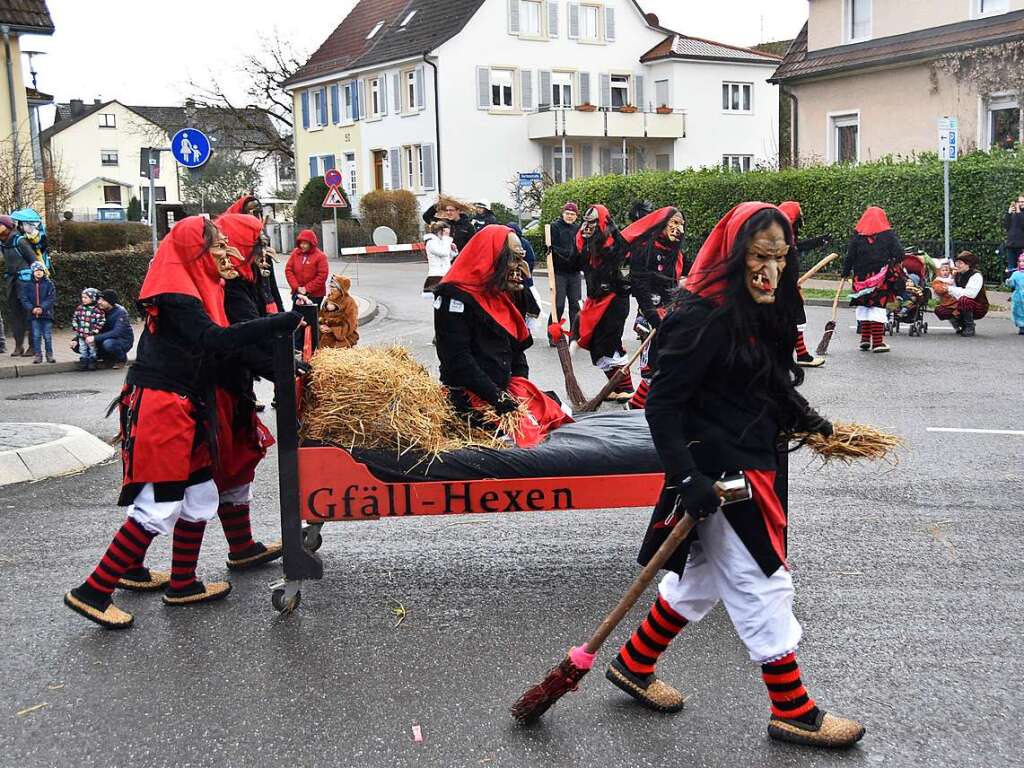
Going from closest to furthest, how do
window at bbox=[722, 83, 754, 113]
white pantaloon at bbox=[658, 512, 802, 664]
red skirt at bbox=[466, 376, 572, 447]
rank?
white pantaloon at bbox=[658, 512, 802, 664] < red skirt at bbox=[466, 376, 572, 447] < window at bbox=[722, 83, 754, 113]

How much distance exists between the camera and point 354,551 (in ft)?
21.0

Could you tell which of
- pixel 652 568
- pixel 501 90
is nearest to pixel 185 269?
pixel 652 568

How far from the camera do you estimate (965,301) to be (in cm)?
1605

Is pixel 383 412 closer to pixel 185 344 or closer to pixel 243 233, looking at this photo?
pixel 185 344

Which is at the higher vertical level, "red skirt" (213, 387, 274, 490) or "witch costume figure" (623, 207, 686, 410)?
"witch costume figure" (623, 207, 686, 410)

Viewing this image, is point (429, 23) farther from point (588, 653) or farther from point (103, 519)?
point (588, 653)

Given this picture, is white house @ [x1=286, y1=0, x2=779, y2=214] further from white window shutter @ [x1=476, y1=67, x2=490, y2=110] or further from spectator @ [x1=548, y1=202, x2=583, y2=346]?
spectator @ [x1=548, y1=202, x2=583, y2=346]

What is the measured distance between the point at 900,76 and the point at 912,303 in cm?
1708

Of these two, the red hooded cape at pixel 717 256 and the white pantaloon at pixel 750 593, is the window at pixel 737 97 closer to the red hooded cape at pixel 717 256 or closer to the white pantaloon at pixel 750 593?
the red hooded cape at pixel 717 256

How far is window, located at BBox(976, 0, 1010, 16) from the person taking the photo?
2825 centimetres

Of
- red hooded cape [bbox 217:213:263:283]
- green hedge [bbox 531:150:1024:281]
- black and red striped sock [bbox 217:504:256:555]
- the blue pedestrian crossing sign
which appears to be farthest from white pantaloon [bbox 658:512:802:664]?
green hedge [bbox 531:150:1024:281]

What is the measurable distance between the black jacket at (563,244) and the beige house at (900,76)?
1424 centimetres

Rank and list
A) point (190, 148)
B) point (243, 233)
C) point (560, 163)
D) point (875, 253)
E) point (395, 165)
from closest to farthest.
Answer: point (243, 233)
point (875, 253)
point (190, 148)
point (560, 163)
point (395, 165)

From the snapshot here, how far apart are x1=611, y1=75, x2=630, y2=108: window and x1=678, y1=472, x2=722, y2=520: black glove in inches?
2018
